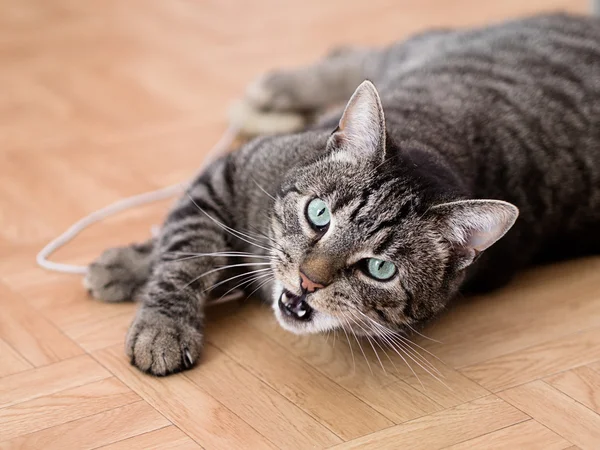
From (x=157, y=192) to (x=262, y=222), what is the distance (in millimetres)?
590

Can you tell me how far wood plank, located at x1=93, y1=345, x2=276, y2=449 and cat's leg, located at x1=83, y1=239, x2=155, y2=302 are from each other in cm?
20

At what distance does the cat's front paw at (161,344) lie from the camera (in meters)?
1.62

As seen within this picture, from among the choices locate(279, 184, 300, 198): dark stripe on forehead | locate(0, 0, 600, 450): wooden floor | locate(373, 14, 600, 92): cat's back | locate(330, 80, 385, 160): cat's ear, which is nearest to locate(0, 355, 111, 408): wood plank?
locate(0, 0, 600, 450): wooden floor

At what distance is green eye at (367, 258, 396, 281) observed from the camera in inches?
60.5

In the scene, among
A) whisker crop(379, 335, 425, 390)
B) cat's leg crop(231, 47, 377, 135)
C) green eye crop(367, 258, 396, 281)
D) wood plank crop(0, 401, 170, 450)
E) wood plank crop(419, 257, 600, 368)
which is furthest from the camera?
cat's leg crop(231, 47, 377, 135)

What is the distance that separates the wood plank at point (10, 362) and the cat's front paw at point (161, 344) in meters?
0.20

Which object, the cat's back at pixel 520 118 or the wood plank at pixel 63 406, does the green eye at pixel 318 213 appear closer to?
the cat's back at pixel 520 118

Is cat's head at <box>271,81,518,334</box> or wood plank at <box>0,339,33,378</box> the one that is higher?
cat's head at <box>271,81,518,334</box>

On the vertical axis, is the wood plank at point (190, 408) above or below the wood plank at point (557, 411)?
below

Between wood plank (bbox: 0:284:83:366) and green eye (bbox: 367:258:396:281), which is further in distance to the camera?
wood plank (bbox: 0:284:83:366)

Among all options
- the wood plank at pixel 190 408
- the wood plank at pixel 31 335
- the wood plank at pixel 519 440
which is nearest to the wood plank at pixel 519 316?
the wood plank at pixel 519 440

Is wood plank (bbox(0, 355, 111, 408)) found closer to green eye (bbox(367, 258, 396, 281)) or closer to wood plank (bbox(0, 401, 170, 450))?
wood plank (bbox(0, 401, 170, 450))

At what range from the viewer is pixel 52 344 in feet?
5.63

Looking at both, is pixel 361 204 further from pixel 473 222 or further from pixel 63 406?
pixel 63 406
